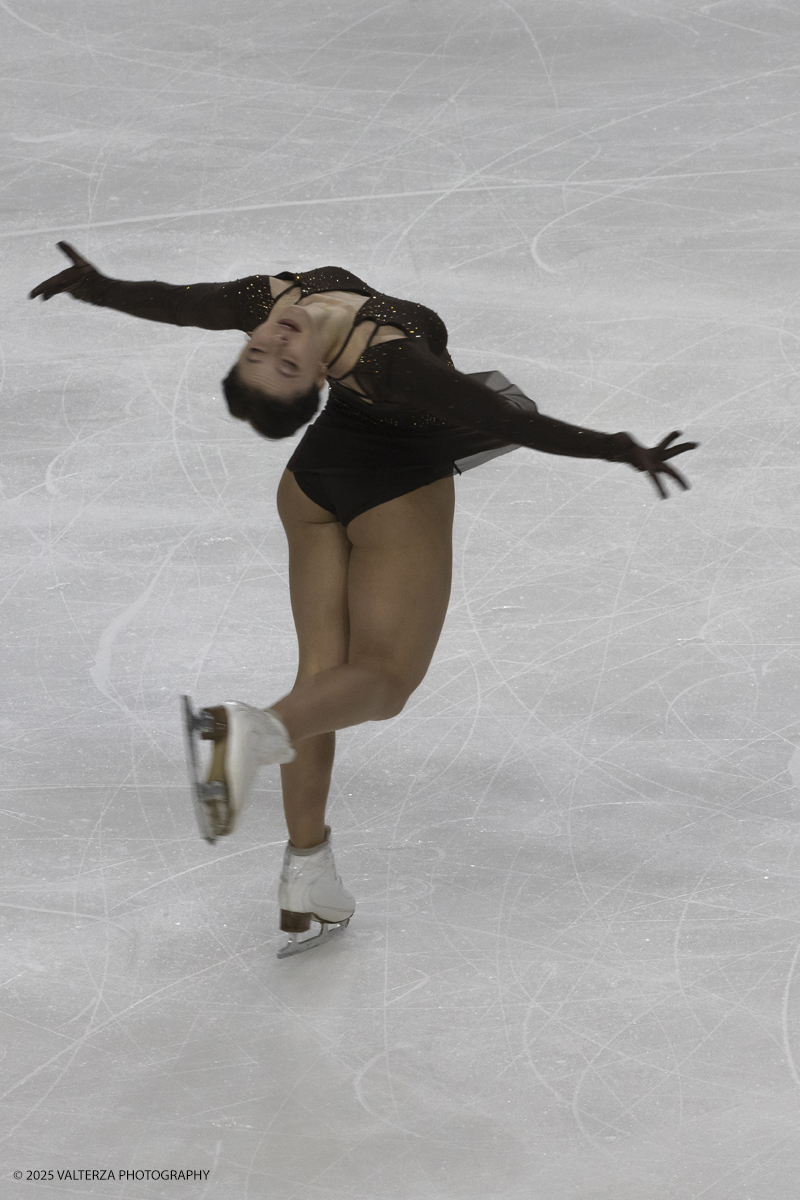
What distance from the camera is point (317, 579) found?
2814 millimetres

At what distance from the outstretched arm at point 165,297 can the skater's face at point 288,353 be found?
7.1 inches

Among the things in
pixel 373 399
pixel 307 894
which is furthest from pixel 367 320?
pixel 307 894

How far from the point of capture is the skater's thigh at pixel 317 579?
2803 millimetres

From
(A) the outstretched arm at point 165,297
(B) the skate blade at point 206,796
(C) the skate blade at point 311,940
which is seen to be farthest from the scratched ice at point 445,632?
(A) the outstretched arm at point 165,297

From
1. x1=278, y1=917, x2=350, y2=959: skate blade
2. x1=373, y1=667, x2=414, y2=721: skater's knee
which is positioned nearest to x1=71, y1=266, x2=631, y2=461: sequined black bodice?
x1=373, y1=667, x2=414, y2=721: skater's knee

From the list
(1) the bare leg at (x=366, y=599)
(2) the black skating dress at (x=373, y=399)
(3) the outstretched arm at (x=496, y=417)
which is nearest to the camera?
(3) the outstretched arm at (x=496, y=417)

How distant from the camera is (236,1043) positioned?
265cm

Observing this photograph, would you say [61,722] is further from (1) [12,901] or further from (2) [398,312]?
(2) [398,312]

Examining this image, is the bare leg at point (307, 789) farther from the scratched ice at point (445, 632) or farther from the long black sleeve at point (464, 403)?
the long black sleeve at point (464, 403)

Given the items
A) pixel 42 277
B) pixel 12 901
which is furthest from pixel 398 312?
pixel 42 277

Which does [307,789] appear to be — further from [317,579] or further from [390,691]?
[317,579]

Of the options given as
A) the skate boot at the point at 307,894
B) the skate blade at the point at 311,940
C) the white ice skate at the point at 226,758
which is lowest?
the skate blade at the point at 311,940

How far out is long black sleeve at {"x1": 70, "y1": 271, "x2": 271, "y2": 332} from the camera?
2.70 meters

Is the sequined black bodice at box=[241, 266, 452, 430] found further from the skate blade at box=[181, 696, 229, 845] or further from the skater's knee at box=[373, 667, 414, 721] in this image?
the skate blade at box=[181, 696, 229, 845]
